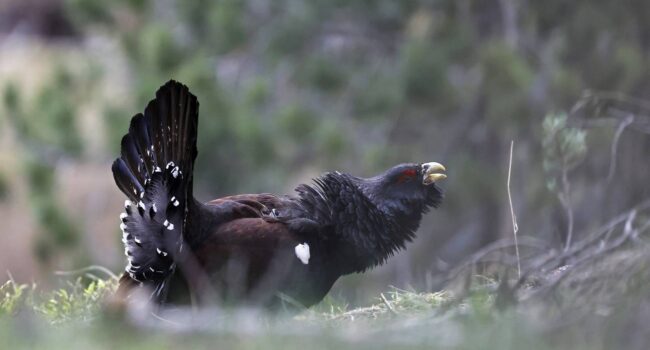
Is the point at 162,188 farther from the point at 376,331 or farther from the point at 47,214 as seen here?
the point at 47,214

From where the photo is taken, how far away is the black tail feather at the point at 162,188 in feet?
18.1

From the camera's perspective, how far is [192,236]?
5.64 meters

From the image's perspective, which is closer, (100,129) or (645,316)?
(645,316)

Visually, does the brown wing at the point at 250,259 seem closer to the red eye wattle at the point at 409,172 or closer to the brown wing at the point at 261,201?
the brown wing at the point at 261,201

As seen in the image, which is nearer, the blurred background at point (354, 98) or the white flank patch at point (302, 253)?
the white flank patch at point (302, 253)

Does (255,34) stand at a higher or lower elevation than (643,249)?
higher

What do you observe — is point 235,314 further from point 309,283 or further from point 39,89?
point 39,89

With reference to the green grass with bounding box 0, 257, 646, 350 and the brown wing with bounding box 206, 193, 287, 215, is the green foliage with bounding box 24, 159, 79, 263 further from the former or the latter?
the green grass with bounding box 0, 257, 646, 350

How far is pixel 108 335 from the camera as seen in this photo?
4.02 metres

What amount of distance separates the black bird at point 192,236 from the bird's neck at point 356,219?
5 cm

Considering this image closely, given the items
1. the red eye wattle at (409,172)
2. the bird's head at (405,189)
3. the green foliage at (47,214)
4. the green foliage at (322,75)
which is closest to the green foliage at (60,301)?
the bird's head at (405,189)

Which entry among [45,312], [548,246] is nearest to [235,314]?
[45,312]

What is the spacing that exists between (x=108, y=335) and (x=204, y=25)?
9.24m

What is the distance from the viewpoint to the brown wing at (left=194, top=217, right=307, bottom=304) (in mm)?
5359
